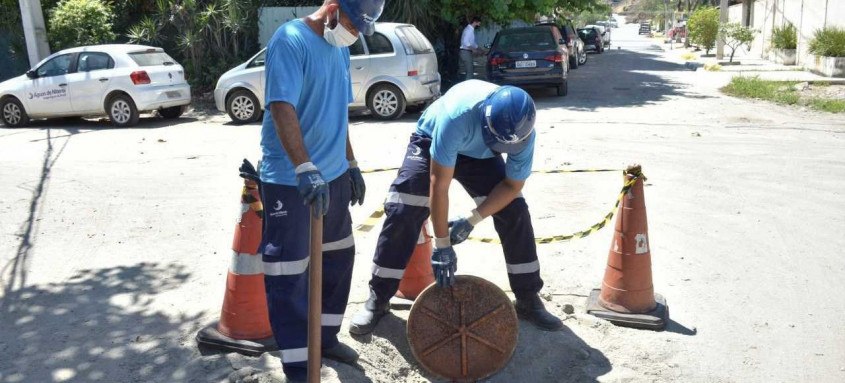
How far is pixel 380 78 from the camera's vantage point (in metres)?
13.4

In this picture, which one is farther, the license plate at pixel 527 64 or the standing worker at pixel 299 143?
the license plate at pixel 527 64

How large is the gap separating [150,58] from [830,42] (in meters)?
16.0

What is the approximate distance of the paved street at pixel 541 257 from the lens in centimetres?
408

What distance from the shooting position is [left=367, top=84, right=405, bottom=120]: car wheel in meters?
13.5

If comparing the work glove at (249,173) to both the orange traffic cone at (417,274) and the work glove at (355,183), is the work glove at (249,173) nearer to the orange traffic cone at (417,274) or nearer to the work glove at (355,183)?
the work glove at (355,183)

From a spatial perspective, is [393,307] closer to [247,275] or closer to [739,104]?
[247,275]

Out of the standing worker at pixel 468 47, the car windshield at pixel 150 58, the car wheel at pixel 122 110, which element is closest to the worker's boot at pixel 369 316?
the car wheel at pixel 122 110

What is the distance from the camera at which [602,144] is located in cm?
1051

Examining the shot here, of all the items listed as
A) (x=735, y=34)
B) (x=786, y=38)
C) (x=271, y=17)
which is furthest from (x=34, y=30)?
(x=735, y=34)

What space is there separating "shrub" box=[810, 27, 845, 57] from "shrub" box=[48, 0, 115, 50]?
17.4 metres

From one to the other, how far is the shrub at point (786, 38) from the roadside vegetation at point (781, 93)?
6.78m

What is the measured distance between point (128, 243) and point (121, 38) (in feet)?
48.1

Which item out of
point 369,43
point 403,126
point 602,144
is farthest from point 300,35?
point 369,43

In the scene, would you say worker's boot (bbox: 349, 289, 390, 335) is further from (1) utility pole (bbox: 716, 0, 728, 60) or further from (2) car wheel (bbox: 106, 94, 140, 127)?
(1) utility pole (bbox: 716, 0, 728, 60)
